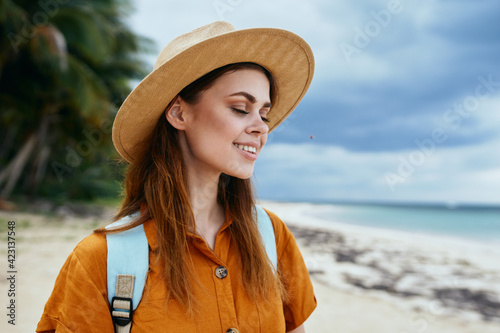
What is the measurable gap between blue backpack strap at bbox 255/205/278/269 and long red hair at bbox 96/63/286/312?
0.04m

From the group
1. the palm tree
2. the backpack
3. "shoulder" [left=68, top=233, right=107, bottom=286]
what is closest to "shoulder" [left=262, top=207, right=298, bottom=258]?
the backpack

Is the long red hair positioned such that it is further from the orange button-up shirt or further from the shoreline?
the shoreline

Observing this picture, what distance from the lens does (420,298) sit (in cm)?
606

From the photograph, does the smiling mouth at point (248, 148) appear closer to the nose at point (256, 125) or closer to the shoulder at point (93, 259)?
the nose at point (256, 125)

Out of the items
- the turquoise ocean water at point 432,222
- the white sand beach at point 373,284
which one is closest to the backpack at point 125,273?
the white sand beach at point 373,284

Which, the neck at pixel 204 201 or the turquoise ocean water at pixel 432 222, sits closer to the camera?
the neck at pixel 204 201

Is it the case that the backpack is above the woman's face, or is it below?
below

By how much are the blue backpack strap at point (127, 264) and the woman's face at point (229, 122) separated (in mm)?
398

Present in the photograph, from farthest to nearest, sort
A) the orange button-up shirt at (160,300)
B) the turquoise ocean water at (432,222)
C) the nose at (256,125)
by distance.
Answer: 1. the turquoise ocean water at (432,222)
2. the nose at (256,125)
3. the orange button-up shirt at (160,300)

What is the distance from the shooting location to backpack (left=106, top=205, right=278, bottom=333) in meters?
1.25

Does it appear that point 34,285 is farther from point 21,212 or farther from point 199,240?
point 21,212

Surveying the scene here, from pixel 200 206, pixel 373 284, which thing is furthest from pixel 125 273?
pixel 373 284

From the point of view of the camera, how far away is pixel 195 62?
56.2 inches

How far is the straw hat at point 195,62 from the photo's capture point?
4.63 ft
